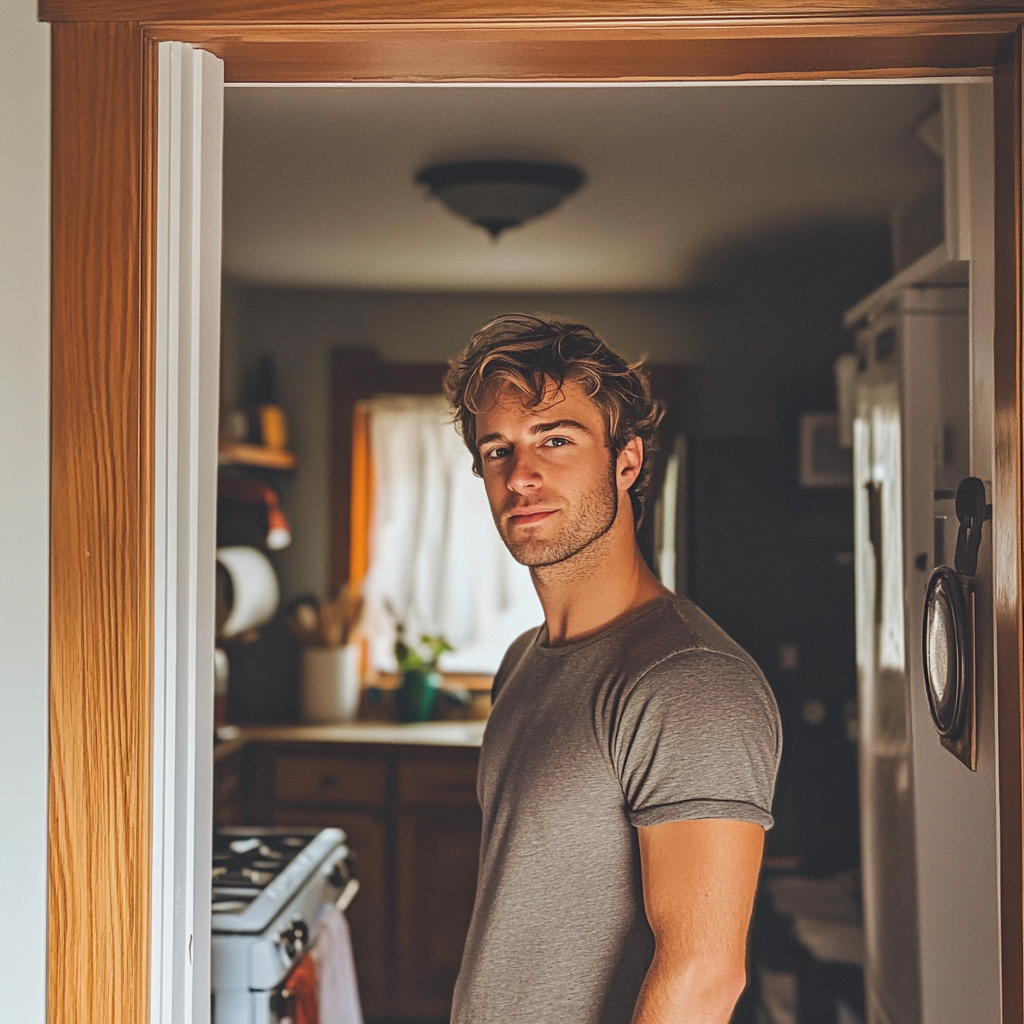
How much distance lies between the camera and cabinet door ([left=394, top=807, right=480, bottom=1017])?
13.0 feet

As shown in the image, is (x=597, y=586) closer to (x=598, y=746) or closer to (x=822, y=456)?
(x=598, y=746)

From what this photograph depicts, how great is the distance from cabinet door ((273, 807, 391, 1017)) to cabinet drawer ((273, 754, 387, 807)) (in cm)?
5

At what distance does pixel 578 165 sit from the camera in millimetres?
2846

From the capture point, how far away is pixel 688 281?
4230 mm

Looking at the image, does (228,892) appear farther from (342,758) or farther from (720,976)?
(342,758)

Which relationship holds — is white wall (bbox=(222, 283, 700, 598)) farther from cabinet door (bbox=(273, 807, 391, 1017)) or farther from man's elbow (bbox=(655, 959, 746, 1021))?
man's elbow (bbox=(655, 959, 746, 1021))

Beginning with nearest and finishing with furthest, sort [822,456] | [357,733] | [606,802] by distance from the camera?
[606,802], [822,456], [357,733]

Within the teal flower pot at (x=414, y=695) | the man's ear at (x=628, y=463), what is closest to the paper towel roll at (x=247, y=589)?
the teal flower pot at (x=414, y=695)

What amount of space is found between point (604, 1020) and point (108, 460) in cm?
92

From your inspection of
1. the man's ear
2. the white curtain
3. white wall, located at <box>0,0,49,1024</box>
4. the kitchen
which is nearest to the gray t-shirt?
the man's ear

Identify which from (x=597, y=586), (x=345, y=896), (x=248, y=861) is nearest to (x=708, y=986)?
(x=597, y=586)

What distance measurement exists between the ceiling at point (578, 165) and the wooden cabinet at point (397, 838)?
5.71 ft

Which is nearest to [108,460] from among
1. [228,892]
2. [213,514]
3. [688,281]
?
[213,514]

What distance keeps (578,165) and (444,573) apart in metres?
2.08
